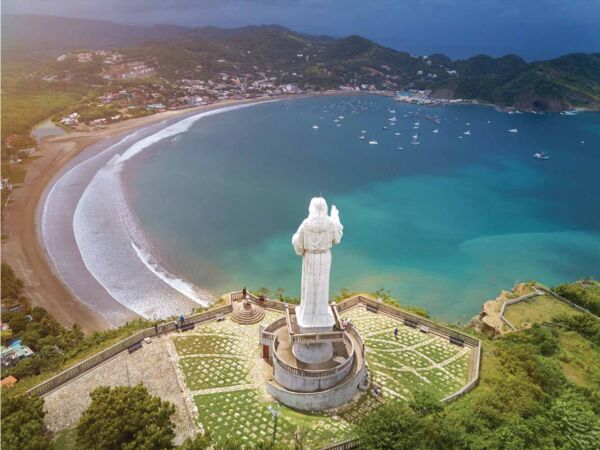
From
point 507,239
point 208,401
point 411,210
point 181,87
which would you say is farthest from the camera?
point 181,87

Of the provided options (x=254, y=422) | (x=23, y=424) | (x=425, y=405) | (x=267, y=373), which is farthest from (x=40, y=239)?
(x=425, y=405)

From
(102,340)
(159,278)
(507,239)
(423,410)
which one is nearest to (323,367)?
(423,410)

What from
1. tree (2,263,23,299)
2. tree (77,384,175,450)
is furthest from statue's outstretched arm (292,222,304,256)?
tree (2,263,23,299)

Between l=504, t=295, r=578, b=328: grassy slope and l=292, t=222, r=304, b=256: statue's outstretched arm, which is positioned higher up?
l=292, t=222, r=304, b=256: statue's outstretched arm

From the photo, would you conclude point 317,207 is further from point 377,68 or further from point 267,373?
point 377,68

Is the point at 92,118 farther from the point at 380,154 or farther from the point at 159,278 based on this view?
the point at 159,278

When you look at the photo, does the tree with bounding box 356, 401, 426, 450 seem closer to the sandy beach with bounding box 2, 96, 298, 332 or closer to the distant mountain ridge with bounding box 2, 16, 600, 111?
the sandy beach with bounding box 2, 96, 298, 332
